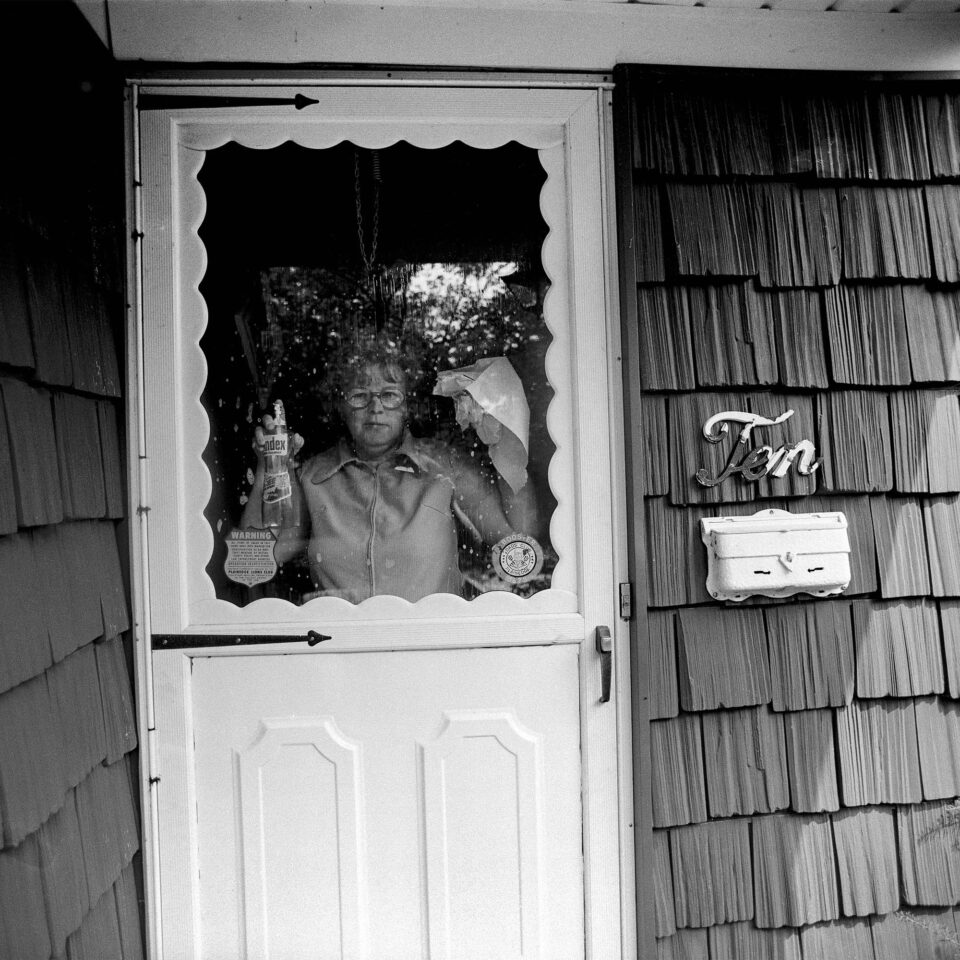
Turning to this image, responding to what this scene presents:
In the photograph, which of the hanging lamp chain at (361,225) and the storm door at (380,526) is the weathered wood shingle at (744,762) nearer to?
→ the storm door at (380,526)

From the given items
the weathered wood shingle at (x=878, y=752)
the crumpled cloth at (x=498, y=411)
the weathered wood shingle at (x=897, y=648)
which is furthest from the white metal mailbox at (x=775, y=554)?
the crumpled cloth at (x=498, y=411)

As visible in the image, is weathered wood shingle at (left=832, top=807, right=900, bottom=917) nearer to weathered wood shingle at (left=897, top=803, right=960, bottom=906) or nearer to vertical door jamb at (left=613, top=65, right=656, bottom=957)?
weathered wood shingle at (left=897, top=803, right=960, bottom=906)

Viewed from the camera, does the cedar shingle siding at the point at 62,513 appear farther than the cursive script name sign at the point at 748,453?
No

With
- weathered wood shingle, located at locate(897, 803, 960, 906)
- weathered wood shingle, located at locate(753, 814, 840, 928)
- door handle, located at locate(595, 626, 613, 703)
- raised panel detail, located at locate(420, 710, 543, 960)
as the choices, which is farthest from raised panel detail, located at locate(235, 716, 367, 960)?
weathered wood shingle, located at locate(897, 803, 960, 906)

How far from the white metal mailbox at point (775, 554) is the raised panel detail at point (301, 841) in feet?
3.34

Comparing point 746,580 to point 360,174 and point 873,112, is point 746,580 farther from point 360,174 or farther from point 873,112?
point 360,174

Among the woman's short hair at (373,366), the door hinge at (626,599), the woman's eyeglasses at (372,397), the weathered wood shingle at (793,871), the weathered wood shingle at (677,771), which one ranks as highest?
the woman's short hair at (373,366)

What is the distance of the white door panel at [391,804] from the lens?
6.06 ft

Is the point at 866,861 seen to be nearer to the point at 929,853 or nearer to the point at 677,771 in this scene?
the point at 929,853

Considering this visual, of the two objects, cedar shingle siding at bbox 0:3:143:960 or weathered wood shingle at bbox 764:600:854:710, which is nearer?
cedar shingle siding at bbox 0:3:143:960

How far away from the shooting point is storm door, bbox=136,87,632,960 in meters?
1.84

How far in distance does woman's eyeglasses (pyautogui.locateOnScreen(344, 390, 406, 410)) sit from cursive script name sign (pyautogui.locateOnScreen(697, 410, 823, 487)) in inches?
30.4

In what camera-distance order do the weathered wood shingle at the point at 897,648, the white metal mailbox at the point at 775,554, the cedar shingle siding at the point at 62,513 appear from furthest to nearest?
the weathered wood shingle at the point at 897,648
the white metal mailbox at the point at 775,554
the cedar shingle siding at the point at 62,513

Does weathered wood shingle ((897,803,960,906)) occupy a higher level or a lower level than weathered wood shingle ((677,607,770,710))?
lower
